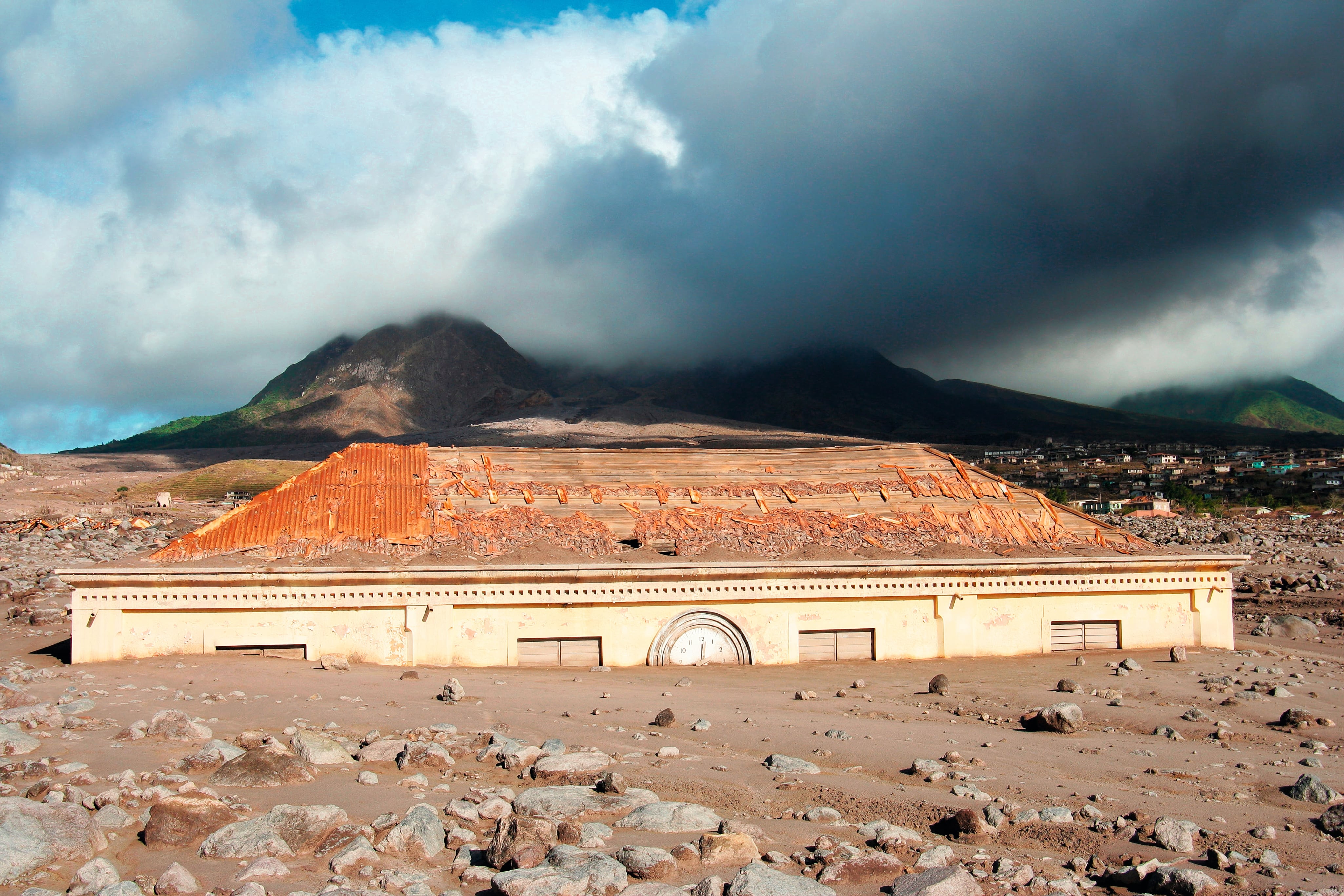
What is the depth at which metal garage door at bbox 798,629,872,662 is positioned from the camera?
16.9 meters

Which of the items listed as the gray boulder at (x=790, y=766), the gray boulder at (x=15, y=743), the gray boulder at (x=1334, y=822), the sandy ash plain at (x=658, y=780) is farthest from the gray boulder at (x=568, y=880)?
the gray boulder at (x=1334, y=822)

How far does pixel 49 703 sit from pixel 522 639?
6.95m

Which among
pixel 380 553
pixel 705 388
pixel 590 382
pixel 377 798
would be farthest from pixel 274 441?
pixel 377 798

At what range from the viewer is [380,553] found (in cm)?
1612

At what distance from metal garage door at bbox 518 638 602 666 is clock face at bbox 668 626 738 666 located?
1.62 meters

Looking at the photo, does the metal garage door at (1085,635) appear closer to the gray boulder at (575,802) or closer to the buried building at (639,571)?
the buried building at (639,571)

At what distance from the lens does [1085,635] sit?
726 inches

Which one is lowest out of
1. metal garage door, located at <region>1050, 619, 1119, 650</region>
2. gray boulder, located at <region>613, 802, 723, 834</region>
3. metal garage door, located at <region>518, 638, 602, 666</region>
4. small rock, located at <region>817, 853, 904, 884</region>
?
metal garage door, located at <region>1050, 619, 1119, 650</region>

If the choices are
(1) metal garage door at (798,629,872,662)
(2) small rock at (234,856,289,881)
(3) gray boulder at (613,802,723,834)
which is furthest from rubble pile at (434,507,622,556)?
(2) small rock at (234,856,289,881)

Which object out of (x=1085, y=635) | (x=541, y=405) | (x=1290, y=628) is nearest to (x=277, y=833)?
(x=1085, y=635)

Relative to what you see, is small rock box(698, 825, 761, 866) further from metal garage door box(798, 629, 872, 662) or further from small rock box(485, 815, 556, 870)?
metal garage door box(798, 629, 872, 662)

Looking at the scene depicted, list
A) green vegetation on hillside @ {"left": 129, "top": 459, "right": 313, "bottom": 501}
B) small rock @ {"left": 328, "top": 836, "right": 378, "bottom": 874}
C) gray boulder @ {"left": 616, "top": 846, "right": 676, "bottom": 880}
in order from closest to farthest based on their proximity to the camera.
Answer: gray boulder @ {"left": 616, "top": 846, "right": 676, "bottom": 880}, small rock @ {"left": 328, "top": 836, "right": 378, "bottom": 874}, green vegetation on hillside @ {"left": 129, "top": 459, "right": 313, "bottom": 501}

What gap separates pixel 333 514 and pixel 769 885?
13.0m

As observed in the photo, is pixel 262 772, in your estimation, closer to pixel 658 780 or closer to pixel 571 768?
pixel 571 768
